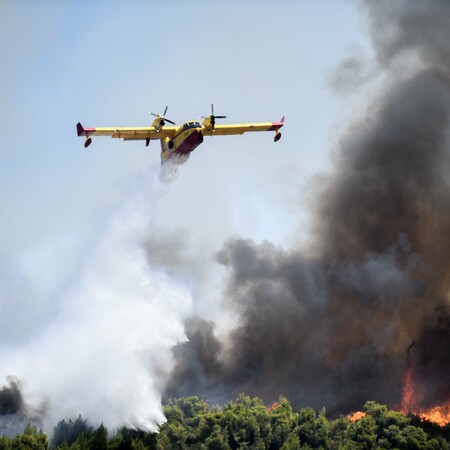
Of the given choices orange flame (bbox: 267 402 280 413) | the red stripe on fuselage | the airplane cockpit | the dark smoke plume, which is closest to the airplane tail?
the airplane cockpit

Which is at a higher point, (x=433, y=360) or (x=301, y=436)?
(x=433, y=360)

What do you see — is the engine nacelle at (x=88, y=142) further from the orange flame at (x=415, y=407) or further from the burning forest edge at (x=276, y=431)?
the orange flame at (x=415, y=407)

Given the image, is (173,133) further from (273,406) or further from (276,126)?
(273,406)

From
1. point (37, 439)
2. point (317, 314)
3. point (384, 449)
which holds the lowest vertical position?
point (37, 439)

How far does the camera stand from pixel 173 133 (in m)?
157

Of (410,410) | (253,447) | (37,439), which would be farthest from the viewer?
(410,410)

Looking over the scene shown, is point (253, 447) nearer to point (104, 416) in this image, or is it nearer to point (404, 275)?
point (104, 416)

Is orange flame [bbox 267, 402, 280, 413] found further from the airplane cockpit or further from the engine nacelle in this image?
the engine nacelle

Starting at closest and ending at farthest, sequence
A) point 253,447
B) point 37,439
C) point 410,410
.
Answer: point 37,439 < point 253,447 < point 410,410

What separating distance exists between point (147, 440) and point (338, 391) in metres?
33.7

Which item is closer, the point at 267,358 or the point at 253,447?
the point at 253,447

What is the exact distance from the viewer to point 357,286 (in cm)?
17888

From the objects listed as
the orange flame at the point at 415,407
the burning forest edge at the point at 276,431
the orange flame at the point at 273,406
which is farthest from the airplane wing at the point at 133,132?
the orange flame at the point at 415,407

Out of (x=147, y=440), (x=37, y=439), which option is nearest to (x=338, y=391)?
(x=147, y=440)
